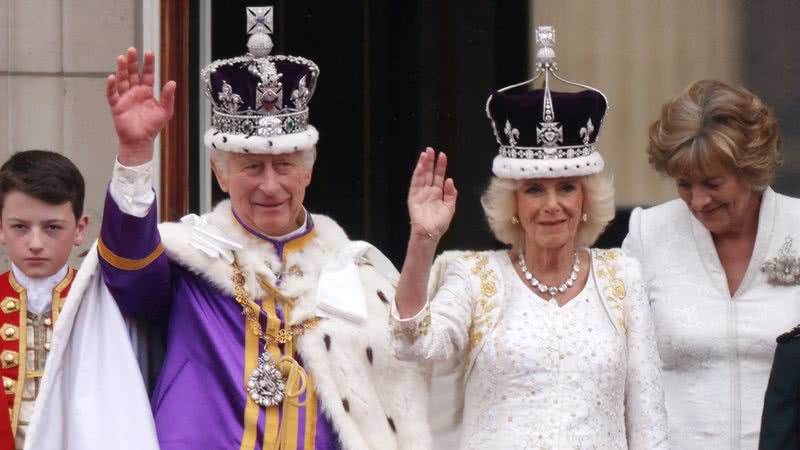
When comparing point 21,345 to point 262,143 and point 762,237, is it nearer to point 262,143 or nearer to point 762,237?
point 262,143

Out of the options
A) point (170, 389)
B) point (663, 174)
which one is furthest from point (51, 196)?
point (663, 174)

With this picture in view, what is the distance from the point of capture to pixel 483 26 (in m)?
7.20

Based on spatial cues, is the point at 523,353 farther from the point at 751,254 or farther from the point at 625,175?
the point at 625,175

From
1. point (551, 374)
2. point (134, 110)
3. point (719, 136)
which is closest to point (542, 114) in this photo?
point (719, 136)

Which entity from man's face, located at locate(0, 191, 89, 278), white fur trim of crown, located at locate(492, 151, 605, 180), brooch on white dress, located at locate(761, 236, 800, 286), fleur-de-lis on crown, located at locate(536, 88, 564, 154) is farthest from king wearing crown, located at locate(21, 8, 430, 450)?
Result: brooch on white dress, located at locate(761, 236, 800, 286)

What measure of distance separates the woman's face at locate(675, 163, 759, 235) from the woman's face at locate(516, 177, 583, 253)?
47cm

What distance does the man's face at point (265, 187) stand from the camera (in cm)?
477

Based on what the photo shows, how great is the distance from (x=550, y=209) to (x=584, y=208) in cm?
14

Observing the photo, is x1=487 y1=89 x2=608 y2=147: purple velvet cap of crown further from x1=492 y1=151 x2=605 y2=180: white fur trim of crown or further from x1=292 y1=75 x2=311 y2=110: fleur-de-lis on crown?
x1=292 y1=75 x2=311 y2=110: fleur-de-lis on crown

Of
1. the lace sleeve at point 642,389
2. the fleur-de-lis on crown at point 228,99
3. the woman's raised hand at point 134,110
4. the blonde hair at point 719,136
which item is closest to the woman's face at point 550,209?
the lace sleeve at point 642,389

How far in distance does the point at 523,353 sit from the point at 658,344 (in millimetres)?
658

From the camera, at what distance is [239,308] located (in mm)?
4754

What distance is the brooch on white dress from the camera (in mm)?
5184

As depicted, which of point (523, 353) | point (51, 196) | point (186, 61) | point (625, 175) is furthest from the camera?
point (625, 175)
